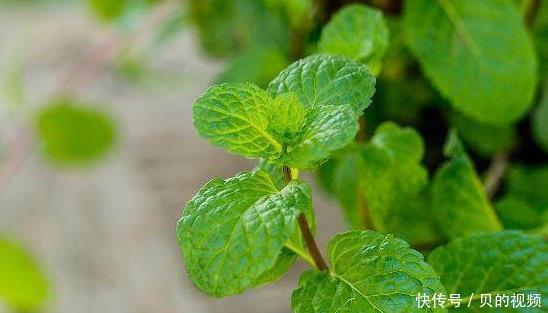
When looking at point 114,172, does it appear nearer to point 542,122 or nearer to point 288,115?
point 542,122

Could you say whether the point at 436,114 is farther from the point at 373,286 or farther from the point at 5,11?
the point at 5,11

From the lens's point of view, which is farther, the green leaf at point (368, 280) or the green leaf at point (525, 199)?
the green leaf at point (525, 199)

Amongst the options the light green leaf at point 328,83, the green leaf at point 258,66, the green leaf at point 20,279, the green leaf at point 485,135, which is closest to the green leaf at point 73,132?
the green leaf at point 20,279

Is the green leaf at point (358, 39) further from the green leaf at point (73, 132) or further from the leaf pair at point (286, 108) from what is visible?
the green leaf at point (73, 132)

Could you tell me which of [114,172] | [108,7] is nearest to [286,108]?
[108,7]

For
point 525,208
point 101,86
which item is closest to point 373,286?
point 525,208
